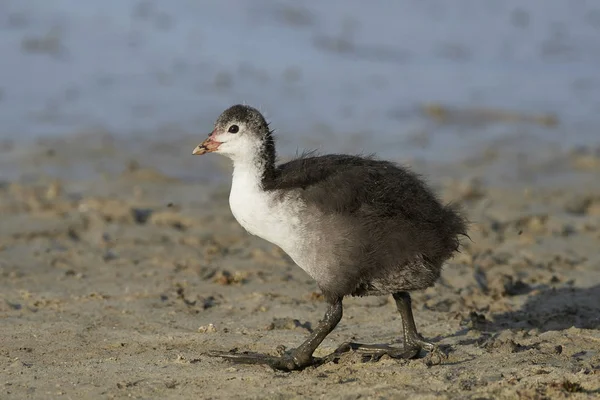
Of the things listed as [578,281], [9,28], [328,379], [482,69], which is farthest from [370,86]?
[328,379]

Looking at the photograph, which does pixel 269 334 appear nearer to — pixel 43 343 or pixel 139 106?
pixel 43 343

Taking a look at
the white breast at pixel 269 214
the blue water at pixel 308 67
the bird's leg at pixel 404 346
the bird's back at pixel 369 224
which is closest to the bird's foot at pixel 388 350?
the bird's leg at pixel 404 346

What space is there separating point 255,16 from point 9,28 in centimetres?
493

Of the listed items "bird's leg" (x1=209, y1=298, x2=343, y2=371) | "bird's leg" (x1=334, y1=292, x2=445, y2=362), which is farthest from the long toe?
"bird's leg" (x1=209, y1=298, x2=343, y2=371)

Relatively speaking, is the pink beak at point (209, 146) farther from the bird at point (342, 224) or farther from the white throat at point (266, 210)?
the white throat at point (266, 210)

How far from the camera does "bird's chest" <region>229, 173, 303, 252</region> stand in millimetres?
6180

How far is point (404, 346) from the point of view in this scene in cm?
666

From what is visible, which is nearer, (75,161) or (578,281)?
(578,281)

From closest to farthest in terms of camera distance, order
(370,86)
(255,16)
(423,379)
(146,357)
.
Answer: (423,379)
(146,357)
(370,86)
(255,16)

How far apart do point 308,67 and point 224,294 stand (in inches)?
391

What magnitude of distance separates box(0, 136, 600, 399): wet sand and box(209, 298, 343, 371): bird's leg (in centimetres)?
12

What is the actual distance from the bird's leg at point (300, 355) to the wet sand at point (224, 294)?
116mm

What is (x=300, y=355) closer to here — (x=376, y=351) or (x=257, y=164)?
(x=376, y=351)

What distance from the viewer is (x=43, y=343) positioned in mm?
6672
